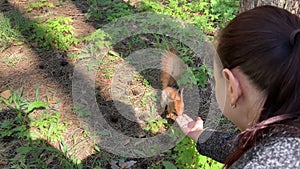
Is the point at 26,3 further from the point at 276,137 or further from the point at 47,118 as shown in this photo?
the point at 276,137

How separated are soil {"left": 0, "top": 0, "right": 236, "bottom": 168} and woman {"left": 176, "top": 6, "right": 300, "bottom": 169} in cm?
131

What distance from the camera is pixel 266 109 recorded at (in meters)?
1.17

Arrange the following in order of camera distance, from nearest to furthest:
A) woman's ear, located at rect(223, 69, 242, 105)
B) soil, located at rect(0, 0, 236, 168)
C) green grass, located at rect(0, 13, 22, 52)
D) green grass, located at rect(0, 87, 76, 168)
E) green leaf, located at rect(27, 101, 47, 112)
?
woman's ear, located at rect(223, 69, 242, 105)
green grass, located at rect(0, 87, 76, 168)
soil, located at rect(0, 0, 236, 168)
green leaf, located at rect(27, 101, 47, 112)
green grass, located at rect(0, 13, 22, 52)

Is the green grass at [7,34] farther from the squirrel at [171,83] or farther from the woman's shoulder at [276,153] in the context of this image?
the woman's shoulder at [276,153]

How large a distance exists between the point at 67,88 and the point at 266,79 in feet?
7.02

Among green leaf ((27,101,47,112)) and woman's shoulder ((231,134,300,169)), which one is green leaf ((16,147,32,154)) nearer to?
green leaf ((27,101,47,112))

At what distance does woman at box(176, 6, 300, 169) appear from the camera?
106cm

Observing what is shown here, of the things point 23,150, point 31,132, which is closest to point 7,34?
point 31,132

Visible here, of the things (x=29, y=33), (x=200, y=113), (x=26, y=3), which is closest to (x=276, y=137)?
(x=200, y=113)

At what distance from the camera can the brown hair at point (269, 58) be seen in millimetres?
1058

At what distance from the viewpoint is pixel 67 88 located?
118 inches

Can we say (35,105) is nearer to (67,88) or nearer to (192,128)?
(67,88)

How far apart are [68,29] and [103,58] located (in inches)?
21.7

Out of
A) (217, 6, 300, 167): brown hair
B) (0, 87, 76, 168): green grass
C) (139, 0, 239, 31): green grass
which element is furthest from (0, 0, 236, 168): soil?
(217, 6, 300, 167): brown hair
